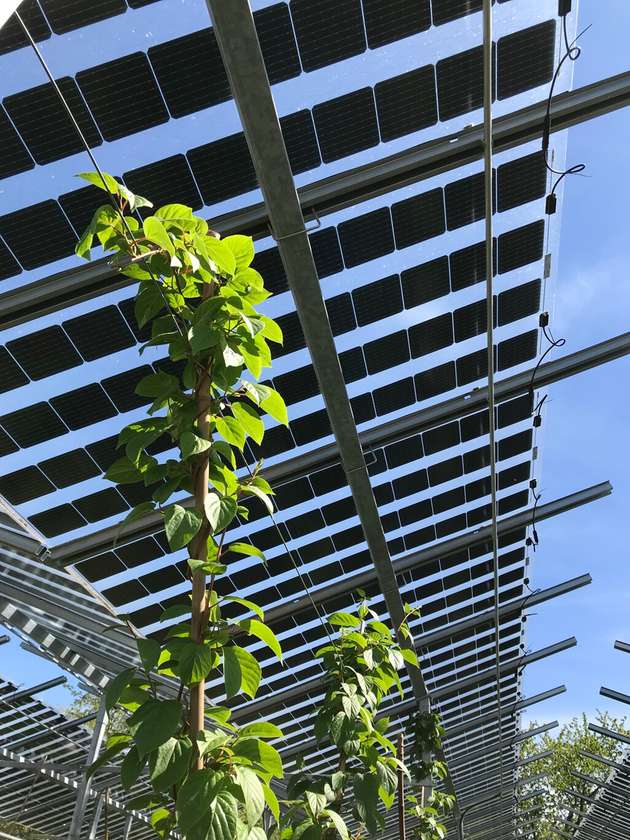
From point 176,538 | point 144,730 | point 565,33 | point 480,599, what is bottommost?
point 144,730

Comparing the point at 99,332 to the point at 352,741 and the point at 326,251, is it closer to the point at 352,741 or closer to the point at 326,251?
the point at 326,251

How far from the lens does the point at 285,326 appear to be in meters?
9.60

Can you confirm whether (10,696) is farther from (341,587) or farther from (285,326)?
(285,326)

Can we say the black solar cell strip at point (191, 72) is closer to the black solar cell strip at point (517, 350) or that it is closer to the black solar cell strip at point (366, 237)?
the black solar cell strip at point (366, 237)

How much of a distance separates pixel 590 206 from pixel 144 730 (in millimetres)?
10746

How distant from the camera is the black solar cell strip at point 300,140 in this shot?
24.9ft

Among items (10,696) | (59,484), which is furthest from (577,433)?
(10,696)

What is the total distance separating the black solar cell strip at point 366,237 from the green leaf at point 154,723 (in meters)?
7.14

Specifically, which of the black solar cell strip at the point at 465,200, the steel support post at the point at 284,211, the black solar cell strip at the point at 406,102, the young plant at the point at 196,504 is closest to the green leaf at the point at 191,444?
the young plant at the point at 196,504

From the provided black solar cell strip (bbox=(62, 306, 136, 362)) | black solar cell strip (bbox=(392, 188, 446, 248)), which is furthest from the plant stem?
black solar cell strip (bbox=(392, 188, 446, 248))

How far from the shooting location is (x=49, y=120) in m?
6.86

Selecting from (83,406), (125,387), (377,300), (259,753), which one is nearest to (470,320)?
→ (377,300)

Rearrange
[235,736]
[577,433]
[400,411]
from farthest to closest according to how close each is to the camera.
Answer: [577,433], [400,411], [235,736]

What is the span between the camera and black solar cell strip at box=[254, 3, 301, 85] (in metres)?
6.82
